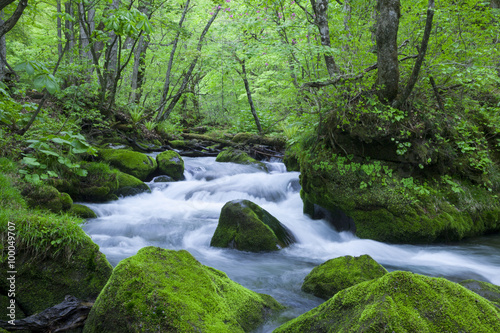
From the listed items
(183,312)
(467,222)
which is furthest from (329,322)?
(467,222)

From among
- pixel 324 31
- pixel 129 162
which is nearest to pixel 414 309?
pixel 324 31

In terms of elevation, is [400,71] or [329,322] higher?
[400,71]

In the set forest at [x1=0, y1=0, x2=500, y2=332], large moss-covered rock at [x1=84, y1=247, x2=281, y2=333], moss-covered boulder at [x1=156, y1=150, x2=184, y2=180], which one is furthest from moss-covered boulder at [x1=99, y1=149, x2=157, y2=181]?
large moss-covered rock at [x1=84, y1=247, x2=281, y2=333]

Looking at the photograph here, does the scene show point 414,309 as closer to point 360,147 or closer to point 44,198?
point 360,147

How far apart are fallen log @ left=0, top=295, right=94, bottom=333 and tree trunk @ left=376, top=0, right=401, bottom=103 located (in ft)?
19.6

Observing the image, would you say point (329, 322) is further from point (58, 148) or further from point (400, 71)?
point (58, 148)

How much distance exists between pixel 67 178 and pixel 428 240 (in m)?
8.20

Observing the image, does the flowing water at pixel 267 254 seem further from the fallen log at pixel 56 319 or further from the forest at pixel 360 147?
the fallen log at pixel 56 319

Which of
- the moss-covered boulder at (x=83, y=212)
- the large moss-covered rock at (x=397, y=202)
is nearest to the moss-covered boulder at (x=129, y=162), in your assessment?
the moss-covered boulder at (x=83, y=212)

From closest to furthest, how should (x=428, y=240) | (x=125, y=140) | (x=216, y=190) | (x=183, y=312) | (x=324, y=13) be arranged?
(x=183, y=312) < (x=428, y=240) < (x=324, y=13) < (x=216, y=190) < (x=125, y=140)

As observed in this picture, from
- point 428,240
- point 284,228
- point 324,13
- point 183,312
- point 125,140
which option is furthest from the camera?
point 125,140

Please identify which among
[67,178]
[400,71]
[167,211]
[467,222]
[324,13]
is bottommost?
[167,211]

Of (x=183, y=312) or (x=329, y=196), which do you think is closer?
(x=183, y=312)

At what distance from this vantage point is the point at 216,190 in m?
9.84
